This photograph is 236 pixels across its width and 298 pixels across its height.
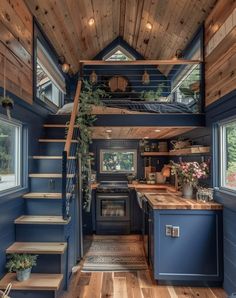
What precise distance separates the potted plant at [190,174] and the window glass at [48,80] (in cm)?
241

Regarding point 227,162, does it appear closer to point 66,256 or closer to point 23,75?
point 66,256

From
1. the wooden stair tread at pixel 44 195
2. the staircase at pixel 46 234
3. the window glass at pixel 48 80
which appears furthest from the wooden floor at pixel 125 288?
the window glass at pixel 48 80

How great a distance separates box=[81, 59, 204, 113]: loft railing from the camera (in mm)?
3656

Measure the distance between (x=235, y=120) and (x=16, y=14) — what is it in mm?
2804

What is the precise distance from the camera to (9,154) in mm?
3057

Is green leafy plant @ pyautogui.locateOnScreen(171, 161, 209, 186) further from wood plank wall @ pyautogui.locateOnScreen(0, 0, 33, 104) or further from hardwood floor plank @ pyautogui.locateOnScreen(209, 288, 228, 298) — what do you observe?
wood plank wall @ pyautogui.locateOnScreen(0, 0, 33, 104)

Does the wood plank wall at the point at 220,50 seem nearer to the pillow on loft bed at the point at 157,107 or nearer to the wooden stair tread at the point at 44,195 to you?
the pillow on loft bed at the point at 157,107

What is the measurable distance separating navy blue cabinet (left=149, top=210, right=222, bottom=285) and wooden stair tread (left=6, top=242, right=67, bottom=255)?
1129 millimetres

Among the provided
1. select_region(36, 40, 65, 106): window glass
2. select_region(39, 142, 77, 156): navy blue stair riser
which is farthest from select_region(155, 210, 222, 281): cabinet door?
select_region(36, 40, 65, 106): window glass

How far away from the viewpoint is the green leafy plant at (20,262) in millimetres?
2463

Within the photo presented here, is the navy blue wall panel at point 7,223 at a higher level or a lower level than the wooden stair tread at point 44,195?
lower

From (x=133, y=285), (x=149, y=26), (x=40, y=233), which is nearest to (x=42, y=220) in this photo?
(x=40, y=233)

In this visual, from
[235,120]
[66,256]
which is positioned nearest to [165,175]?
[235,120]

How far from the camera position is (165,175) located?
512 cm
